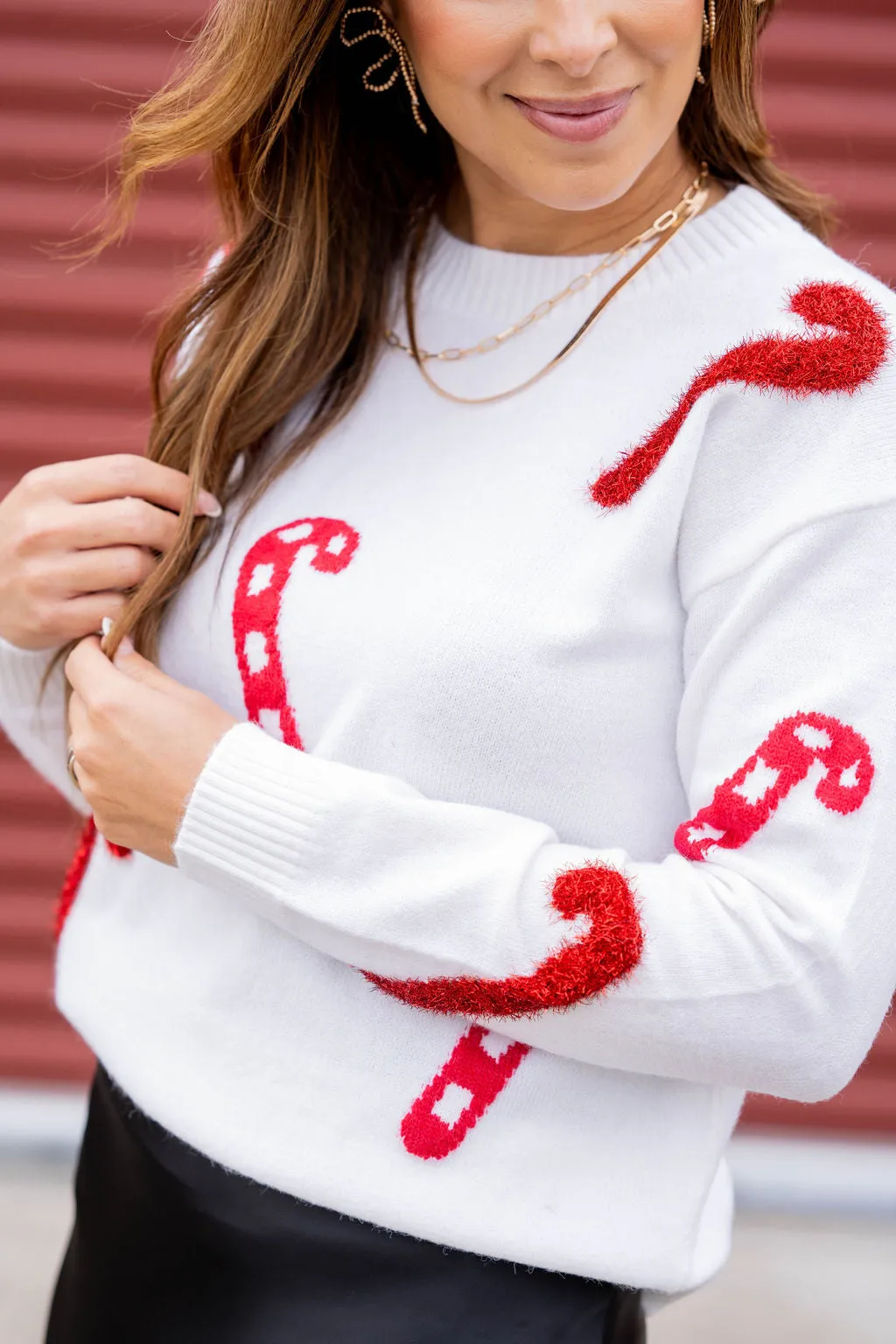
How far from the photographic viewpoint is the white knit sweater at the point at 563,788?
3.37 ft

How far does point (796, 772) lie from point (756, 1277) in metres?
2.14

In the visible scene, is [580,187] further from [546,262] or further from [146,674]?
[146,674]

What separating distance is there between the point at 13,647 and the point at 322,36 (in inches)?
28.0

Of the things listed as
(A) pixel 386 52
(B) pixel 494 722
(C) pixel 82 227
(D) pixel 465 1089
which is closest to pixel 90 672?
(B) pixel 494 722

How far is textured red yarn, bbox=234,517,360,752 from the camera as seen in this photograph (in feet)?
4.11

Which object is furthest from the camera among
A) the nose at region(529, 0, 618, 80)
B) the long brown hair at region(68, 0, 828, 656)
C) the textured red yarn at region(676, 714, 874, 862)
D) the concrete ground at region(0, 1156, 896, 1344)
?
the concrete ground at region(0, 1156, 896, 1344)

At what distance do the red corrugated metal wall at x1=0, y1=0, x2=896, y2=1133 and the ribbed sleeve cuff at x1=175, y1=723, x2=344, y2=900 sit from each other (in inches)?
68.6

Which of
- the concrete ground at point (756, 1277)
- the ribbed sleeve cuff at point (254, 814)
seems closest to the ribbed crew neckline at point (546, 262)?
the ribbed sleeve cuff at point (254, 814)

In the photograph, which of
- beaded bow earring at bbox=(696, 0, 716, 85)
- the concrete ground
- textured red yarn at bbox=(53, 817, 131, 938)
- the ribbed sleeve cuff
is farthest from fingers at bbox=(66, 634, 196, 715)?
the concrete ground

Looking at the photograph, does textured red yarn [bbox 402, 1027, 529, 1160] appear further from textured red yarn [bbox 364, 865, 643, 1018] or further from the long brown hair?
the long brown hair

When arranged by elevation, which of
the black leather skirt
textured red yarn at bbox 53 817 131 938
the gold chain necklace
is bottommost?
the black leather skirt

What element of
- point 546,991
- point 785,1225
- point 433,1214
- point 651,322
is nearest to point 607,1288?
point 433,1214

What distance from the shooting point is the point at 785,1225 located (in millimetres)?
2918

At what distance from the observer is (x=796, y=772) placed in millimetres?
1003
